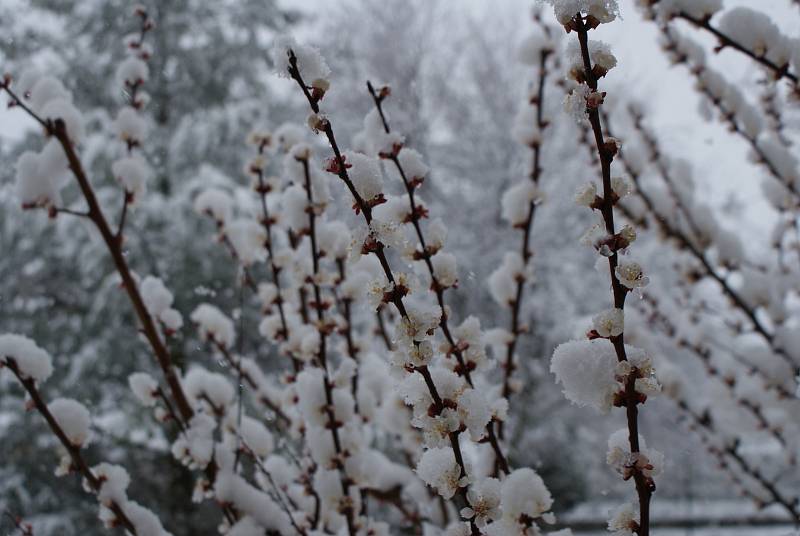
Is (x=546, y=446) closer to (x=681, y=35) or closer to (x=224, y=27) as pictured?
(x=224, y=27)

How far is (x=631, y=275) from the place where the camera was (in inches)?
27.5

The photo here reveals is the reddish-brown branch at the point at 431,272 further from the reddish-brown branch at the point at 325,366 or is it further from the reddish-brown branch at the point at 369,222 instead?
the reddish-brown branch at the point at 325,366

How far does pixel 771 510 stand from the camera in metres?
9.39

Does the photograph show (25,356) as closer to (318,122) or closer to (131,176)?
(131,176)

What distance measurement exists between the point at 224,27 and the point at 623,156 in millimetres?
6080

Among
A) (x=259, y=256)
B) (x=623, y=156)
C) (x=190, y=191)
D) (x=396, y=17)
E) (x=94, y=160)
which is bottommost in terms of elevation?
(x=259, y=256)

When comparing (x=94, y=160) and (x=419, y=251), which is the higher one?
(x=94, y=160)

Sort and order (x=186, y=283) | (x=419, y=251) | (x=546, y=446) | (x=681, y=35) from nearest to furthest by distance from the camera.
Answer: (x=419, y=251)
(x=681, y=35)
(x=186, y=283)
(x=546, y=446)

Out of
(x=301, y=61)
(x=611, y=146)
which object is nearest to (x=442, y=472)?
(x=611, y=146)

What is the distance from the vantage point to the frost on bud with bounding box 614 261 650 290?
695 millimetres

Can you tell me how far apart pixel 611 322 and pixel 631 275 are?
0.06m

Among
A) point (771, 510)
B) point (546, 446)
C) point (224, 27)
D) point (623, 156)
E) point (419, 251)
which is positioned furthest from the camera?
point (771, 510)

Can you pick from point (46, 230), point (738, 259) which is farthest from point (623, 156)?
point (46, 230)

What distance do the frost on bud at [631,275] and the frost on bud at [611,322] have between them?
0.11ft
